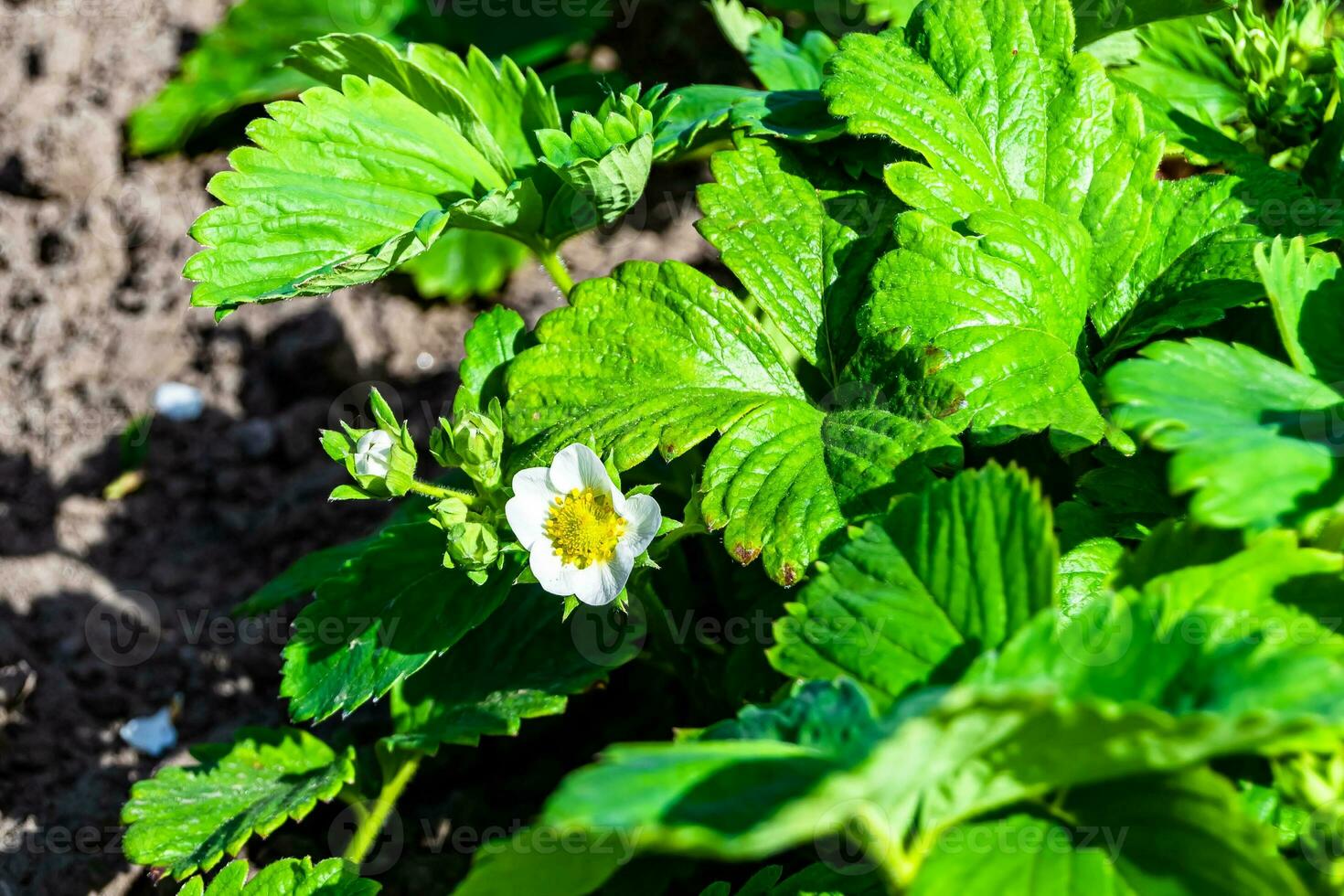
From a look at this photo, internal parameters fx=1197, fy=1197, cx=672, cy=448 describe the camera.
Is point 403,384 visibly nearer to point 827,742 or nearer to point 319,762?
point 319,762

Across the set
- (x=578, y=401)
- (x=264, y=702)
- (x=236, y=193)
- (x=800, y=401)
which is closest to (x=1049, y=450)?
(x=800, y=401)

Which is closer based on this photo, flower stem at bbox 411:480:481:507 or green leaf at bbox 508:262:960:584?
green leaf at bbox 508:262:960:584

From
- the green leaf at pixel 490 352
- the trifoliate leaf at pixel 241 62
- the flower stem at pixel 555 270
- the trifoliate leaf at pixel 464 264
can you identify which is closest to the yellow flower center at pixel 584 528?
the green leaf at pixel 490 352

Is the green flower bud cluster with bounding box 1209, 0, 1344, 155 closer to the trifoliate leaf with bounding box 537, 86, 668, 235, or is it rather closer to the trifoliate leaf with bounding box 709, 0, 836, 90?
the trifoliate leaf with bounding box 709, 0, 836, 90

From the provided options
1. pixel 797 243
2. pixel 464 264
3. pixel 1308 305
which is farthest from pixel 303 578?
pixel 1308 305

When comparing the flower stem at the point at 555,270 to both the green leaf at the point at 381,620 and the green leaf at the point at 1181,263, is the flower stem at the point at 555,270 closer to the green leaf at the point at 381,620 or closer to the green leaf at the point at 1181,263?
the green leaf at the point at 381,620

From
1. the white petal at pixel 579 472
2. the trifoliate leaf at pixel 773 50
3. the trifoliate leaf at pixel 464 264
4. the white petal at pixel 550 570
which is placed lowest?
the trifoliate leaf at pixel 464 264

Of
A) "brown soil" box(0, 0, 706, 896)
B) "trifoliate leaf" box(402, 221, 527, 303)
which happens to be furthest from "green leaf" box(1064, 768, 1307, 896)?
"trifoliate leaf" box(402, 221, 527, 303)
